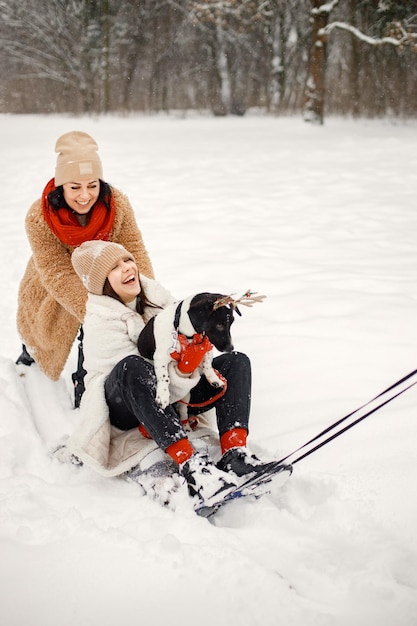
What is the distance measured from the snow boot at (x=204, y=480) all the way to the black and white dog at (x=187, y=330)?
24 cm

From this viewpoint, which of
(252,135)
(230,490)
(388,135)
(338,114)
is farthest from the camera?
(338,114)

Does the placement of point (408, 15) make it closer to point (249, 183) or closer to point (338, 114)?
point (338, 114)

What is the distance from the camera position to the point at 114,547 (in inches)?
62.0

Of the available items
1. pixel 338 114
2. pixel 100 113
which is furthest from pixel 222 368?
pixel 100 113

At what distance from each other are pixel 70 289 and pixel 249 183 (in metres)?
5.05

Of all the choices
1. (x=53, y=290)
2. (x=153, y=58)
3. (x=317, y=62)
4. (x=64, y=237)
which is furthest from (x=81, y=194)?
(x=153, y=58)

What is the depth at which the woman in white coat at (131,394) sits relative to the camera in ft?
6.10

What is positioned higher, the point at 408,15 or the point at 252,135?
the point at 408,15

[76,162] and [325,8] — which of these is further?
[325,8]

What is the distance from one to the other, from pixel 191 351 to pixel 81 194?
1.06 meters

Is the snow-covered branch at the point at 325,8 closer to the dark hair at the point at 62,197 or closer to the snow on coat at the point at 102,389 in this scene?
the dark hair at the point at 62,197

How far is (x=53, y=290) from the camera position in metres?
2.48

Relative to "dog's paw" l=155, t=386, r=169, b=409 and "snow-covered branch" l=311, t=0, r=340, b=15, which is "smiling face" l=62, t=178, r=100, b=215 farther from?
"snow-covered branch" l=311, t=0, r=340, b=15

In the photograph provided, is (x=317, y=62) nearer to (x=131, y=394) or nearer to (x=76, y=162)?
(x=76, y=162)
